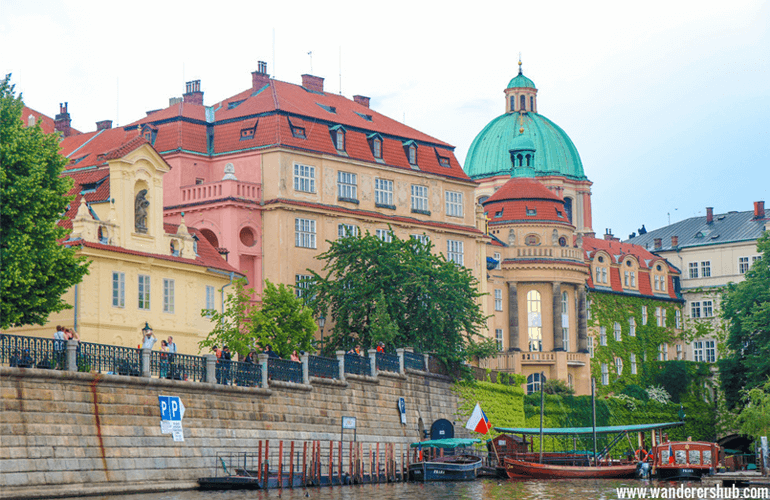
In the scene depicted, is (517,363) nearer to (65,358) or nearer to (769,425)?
(769,425)

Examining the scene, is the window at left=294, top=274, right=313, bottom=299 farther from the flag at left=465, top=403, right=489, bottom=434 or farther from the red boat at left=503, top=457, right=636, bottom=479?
the red boat at left=503, top=457, right=636, bottom=479

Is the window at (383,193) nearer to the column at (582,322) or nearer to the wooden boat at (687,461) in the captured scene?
the column at (582,322)

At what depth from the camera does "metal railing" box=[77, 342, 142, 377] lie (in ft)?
148

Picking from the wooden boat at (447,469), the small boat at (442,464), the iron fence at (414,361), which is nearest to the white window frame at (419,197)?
the iron fence at (414,361)

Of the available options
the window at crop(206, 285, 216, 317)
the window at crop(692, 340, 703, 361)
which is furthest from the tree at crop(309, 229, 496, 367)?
the window at crop(692, 340, 703, 361)

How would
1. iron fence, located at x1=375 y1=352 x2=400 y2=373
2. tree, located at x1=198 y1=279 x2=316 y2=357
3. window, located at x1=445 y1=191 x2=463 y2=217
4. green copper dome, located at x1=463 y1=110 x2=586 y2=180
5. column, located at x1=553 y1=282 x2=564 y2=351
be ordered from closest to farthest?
tree, located at x1=198 y1=279 x2=316 y2=357 → iron fence, located at x1=375 y1=352 x2=400 y2=373 → window, located at x1=445 y1=191 x2=463 y2=217 → column, located at x1=553 y1=282 x2=564 y2=351 → green copper dome, located at x1=463 y1=110 x2=586 y2=180

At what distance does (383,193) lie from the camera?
81.4 m

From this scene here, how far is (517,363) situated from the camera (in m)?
95.9

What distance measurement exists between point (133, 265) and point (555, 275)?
1826 inches

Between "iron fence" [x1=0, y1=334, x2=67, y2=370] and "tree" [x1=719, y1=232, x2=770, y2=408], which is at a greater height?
"tree" [x1=719, y1=232, x2=770, y2=408]

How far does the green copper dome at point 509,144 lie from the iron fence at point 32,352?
270 ft

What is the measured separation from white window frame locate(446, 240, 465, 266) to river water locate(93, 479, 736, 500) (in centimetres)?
2233

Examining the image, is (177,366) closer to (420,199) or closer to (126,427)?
(126,427)

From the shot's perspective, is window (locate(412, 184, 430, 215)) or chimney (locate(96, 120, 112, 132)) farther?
chimney (locate(96, 120, 112, 132))
